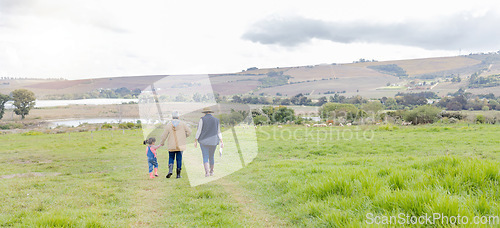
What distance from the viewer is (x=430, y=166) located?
6.62m

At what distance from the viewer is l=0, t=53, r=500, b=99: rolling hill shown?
11294 centimetres

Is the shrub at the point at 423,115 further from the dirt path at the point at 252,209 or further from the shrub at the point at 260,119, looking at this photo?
the dirt path at the point at 252,209

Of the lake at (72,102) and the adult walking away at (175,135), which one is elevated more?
the adult walking away at (175,135)

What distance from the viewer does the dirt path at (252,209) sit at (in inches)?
197

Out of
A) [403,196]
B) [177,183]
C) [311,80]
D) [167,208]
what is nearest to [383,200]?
[403,196]

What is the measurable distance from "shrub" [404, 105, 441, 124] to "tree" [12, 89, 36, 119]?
98.3 meters

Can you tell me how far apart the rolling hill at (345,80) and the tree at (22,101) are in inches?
920

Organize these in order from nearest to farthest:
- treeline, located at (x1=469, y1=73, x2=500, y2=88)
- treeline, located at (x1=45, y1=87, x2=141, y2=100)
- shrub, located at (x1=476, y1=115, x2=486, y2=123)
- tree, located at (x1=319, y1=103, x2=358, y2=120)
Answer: shrub, located at (x1=476, y1=115, x2=486, y2=123) → tree, located at (x1=319, y1=103, x2=358, y2=120) → treeline, located at (x1=45, y1=87, x2=141, y2=100) → treeline, located at (x1=469, y1=73, x2=500, y2=88)

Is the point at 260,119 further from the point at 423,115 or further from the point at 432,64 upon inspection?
Result: the point at 432,64

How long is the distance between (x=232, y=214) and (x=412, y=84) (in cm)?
14395

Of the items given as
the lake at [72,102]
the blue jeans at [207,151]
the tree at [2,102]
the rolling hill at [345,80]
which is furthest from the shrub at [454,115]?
the tree at [2,102]

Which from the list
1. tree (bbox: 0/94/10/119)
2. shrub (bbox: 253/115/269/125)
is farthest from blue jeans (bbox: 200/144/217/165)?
tree (bbox: 0/94/10/119)

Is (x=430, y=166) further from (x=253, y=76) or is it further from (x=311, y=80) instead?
(x=253, y=76)

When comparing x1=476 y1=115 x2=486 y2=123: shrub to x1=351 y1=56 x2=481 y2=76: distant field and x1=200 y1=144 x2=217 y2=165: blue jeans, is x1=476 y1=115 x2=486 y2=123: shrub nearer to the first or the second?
x1=200 y1=144 x2=217 y2=165: blue jeans
